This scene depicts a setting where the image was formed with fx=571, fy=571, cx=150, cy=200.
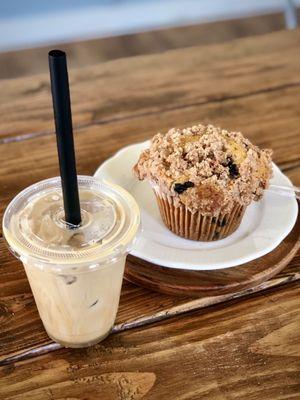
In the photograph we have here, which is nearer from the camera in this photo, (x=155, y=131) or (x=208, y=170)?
(x=208, y=170)

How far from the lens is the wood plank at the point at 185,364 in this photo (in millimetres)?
726

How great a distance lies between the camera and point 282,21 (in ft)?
10.7

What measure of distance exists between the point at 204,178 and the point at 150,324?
240mm

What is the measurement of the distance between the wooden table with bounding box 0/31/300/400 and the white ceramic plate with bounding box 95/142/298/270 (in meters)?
0.05

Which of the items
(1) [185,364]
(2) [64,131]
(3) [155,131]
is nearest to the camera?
(2) [64,131]

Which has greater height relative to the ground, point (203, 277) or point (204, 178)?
point (204, 178)

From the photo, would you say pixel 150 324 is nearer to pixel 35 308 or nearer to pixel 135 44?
pixel 35 308

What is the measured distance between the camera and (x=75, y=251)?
0.69 m

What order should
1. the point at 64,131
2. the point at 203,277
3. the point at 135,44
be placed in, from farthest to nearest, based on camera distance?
the point at 135,44
the point at 203,277
the point at 64,131

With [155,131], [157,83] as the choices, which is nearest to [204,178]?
[155,131]

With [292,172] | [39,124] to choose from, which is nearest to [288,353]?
[292,172]

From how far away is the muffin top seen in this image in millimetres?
893

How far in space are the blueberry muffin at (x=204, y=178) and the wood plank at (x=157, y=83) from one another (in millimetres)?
380

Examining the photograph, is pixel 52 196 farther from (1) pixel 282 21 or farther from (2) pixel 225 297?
(1) pixel 282 21
